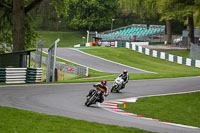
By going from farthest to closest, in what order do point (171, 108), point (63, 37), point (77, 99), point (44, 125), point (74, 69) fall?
1. point (63, 37)
2. point (74, 69)
3. point (77, 99)
4. point (171, 108)
5. point (44, 125)

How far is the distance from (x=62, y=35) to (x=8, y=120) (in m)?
81.5

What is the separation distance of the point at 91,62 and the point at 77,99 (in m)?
27.3

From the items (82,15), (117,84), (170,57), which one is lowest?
(117,84)

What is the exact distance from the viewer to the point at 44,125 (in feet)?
34.3

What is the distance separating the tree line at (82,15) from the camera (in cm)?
2711

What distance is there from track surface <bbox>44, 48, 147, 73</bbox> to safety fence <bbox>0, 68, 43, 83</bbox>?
1801 cm

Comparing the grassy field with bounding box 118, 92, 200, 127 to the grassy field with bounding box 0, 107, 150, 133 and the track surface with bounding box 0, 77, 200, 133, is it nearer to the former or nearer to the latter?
the track surface with bounding box 0, 77, 200, 133

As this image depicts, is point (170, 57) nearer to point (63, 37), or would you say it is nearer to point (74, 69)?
point (74, 69)

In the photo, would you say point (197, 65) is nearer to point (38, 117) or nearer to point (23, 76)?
point (23, 76)

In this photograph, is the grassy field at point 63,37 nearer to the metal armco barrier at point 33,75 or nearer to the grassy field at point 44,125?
the metal armco barrier at point 33,75

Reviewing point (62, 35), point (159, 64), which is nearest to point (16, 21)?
point (159, 64)

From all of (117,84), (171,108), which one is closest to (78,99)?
(117,84)

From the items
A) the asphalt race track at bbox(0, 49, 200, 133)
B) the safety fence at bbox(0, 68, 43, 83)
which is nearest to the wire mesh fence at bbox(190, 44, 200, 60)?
the asphalt race track at bbox(0, 49, 200, 133)

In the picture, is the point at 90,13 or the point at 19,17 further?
the point at 90,13
